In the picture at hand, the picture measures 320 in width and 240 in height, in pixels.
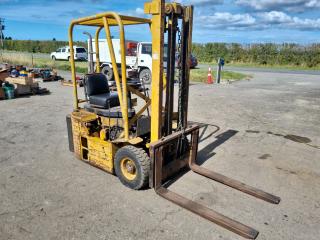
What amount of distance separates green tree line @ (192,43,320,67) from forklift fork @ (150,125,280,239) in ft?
99.0

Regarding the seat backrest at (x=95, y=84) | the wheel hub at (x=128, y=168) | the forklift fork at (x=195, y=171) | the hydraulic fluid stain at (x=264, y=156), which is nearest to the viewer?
the forklift fork at (x=195, y=171)

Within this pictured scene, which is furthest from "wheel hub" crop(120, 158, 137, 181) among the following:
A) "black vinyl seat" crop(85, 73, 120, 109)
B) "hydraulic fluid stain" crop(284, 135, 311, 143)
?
"hydraulic fluid stain" crop(284, 135, 311, 143)

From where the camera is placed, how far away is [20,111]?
8844mm

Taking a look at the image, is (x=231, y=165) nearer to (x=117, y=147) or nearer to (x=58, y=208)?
(x=117, y=147)

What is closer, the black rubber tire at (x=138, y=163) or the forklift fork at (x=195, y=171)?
the forklift fork at (x=195, y=171)

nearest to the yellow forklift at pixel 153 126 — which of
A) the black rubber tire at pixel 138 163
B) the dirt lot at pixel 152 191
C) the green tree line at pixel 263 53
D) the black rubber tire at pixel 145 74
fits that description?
the black rubber tire at pixel 138 163

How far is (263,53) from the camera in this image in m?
31.8

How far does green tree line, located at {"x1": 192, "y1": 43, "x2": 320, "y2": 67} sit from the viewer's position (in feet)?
97.4

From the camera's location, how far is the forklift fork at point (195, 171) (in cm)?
315

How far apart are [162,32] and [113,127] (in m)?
1.81

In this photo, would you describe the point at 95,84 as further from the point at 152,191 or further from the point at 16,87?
the point at 16,87

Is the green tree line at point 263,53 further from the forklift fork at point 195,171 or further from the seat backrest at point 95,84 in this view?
the seat backrest at point 95,84

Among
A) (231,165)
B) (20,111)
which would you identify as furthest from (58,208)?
(20,111)

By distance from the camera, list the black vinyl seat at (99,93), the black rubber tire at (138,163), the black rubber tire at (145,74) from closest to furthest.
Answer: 1. the black rubber tire at (138,163)
2. the black vinyl seat at (99,93)
3. the black rubber tire at (145,74)
